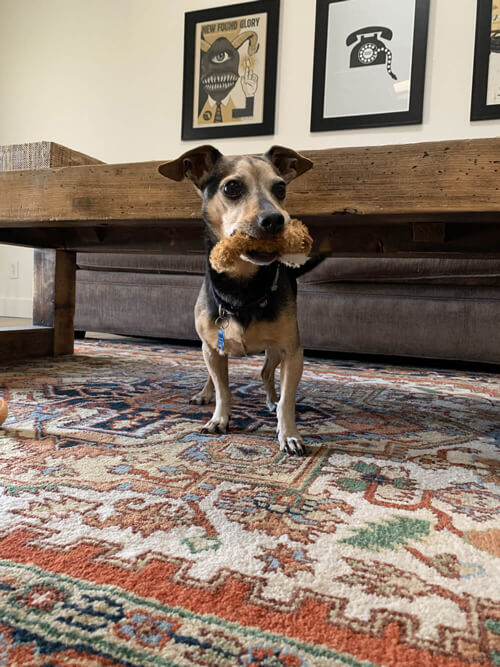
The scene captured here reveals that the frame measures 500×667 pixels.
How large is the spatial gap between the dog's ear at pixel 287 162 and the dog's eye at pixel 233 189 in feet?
0.50

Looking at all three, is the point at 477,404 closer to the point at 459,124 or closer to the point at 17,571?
the point at 17,571

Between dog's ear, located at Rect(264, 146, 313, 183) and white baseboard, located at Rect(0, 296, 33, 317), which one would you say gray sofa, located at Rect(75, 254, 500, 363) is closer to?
dog's ear, located at Rect(264, 146, 313, 183)

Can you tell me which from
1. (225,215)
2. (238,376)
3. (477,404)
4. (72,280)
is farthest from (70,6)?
(477,404)

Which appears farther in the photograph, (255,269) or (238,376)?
(238,376)

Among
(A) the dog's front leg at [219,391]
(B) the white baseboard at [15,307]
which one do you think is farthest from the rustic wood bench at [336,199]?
(B) the white baseboard at [15,307]

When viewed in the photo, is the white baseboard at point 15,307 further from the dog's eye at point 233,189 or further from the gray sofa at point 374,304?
the dog's eye at point 233,189

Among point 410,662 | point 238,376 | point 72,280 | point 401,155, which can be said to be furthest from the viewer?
point 72,280

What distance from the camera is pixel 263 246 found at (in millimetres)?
1159

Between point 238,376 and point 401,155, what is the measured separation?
144 cm

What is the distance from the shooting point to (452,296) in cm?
286

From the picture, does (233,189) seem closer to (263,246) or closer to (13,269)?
(263,246)

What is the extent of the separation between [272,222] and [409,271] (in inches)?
76.8

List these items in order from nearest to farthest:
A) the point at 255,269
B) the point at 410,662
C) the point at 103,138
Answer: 1. the point at 410,662
2. the point at 255,269
3. the point at 103,138

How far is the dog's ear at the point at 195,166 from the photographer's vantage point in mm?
1376
